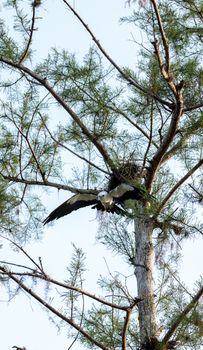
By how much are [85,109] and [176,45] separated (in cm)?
48

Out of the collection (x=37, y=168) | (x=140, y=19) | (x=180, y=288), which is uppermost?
(x=140, y=19)

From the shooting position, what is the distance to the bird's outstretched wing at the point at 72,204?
3344 millimetres

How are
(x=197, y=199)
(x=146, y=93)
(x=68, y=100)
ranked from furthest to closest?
1. (x=68, y=100)
2. (x=146, y=93)
3. (x=197, y=199)

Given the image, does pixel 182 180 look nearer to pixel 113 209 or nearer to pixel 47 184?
pixel 113 209

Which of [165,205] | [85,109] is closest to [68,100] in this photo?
[85,109]

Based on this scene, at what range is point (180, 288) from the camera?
2836 millimetres

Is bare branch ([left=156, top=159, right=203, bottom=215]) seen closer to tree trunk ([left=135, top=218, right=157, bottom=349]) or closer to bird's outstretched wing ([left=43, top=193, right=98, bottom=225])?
tree trunk ([left=135, top=218, right=157, bottom=349])

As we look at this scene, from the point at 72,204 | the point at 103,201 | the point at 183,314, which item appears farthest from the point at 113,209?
the point at 183,314

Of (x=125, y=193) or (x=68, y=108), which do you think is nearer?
(x=68, y=108)

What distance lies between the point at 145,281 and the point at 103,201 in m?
0.42

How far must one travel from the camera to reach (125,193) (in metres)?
3.21

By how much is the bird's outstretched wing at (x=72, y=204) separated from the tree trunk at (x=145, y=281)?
0.28 meters

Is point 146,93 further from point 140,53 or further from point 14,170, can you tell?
point 14,170

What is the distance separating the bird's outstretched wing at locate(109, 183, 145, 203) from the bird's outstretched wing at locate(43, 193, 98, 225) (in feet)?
0.46
